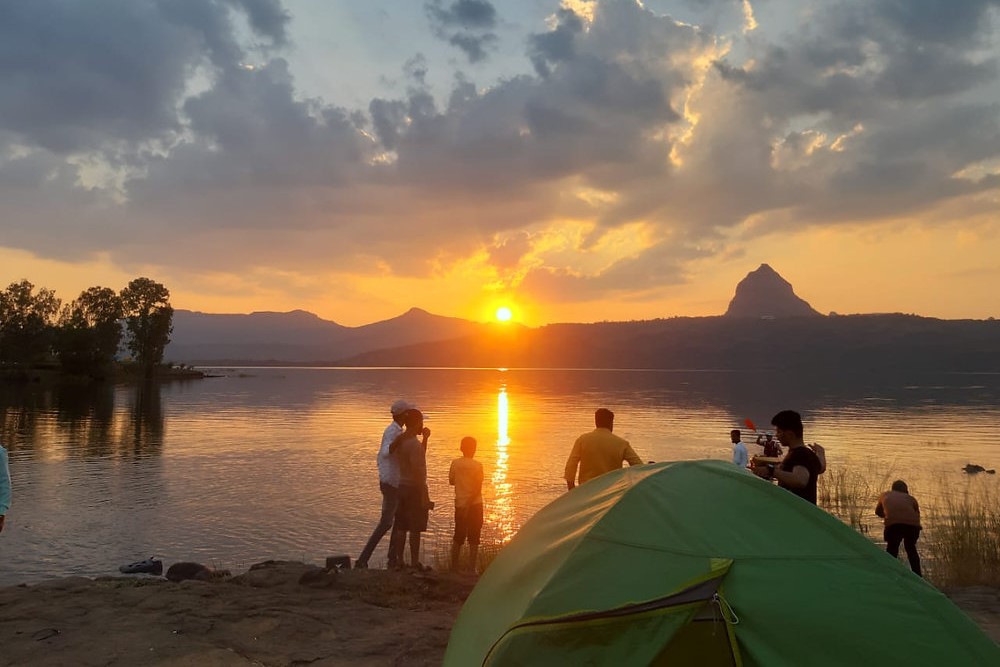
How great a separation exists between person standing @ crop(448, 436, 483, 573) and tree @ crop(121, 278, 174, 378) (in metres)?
127

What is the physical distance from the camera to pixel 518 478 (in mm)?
24984

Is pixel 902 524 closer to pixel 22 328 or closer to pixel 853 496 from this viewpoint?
pixel 853 496

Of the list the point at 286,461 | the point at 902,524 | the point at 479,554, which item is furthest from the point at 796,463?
the point at 286,461

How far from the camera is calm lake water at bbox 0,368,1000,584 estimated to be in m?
15.5

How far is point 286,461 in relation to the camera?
2900 cm

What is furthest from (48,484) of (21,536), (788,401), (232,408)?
(788,401)

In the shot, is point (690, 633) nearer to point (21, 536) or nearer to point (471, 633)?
point (471, 633)

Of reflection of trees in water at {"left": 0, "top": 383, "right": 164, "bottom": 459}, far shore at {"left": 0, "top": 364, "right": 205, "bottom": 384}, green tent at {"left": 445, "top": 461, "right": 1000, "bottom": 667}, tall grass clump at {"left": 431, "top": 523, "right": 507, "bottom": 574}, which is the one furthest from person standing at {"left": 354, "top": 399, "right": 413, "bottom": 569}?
far shore at {"left": 0, "top": 364, "right": 205, "bottom": 384}

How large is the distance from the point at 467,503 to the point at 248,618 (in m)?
4.38

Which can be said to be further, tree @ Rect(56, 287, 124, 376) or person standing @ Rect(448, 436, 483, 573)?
tree @ Rect(56, 287, 124, 376)

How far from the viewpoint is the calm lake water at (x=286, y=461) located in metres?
15.5

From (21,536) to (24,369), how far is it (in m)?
109

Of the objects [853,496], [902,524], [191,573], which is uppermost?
[902,524]

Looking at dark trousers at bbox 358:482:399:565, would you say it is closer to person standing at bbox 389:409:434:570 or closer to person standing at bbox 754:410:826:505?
person standing at bbox 389:409:434:570
